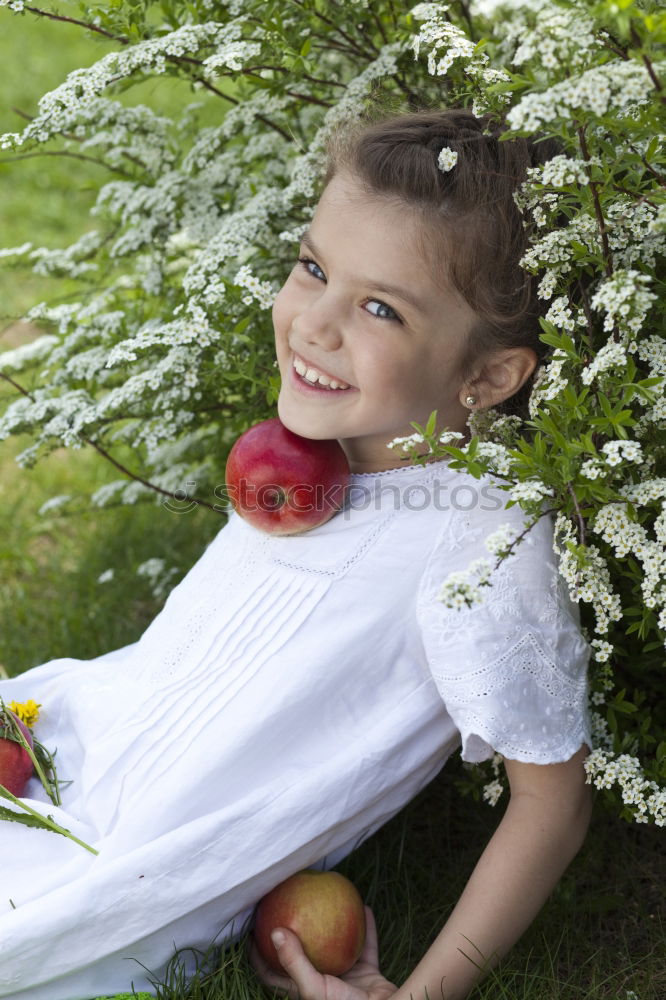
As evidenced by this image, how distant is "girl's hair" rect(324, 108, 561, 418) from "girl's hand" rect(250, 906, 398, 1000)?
3.38ft

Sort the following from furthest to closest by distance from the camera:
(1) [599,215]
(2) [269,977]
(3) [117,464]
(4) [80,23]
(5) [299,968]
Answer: (3) [117,464]
(4) [80,23]
(2) [269,977]
(5) [299,968]
(1) [599,215]

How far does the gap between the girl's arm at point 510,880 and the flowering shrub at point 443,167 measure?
0.28 feet

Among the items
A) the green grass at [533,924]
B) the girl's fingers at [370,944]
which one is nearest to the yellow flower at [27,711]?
the green grass at [533,924]

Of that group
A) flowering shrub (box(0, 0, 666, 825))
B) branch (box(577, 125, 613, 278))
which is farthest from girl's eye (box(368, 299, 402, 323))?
branch (box(577, 125, 613, 278))

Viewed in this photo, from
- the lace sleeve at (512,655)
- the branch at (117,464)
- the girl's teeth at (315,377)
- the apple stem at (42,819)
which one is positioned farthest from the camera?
the branch at (117,464)

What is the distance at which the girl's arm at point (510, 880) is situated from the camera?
177 cm

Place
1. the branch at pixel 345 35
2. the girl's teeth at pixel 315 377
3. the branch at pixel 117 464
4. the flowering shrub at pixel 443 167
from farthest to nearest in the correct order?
the branch at pixel 117 464, the branch at pixel 345 35, the girl's teeth at pixel 315 377, the flowering shrub at pixel 443 167

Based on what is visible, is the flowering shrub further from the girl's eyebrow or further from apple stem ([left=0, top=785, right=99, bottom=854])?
apple stem ([left=0, top=785, right=99, bottom=854])

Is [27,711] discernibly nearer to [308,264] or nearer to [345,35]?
[308,264]

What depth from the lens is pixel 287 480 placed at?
6.40 feet

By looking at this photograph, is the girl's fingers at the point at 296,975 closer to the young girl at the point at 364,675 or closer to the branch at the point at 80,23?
the young girl at the point at 364,675

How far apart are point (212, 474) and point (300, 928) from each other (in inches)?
56.1

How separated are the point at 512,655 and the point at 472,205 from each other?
0.77 meters

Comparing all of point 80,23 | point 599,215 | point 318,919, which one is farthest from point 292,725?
point 80,23
